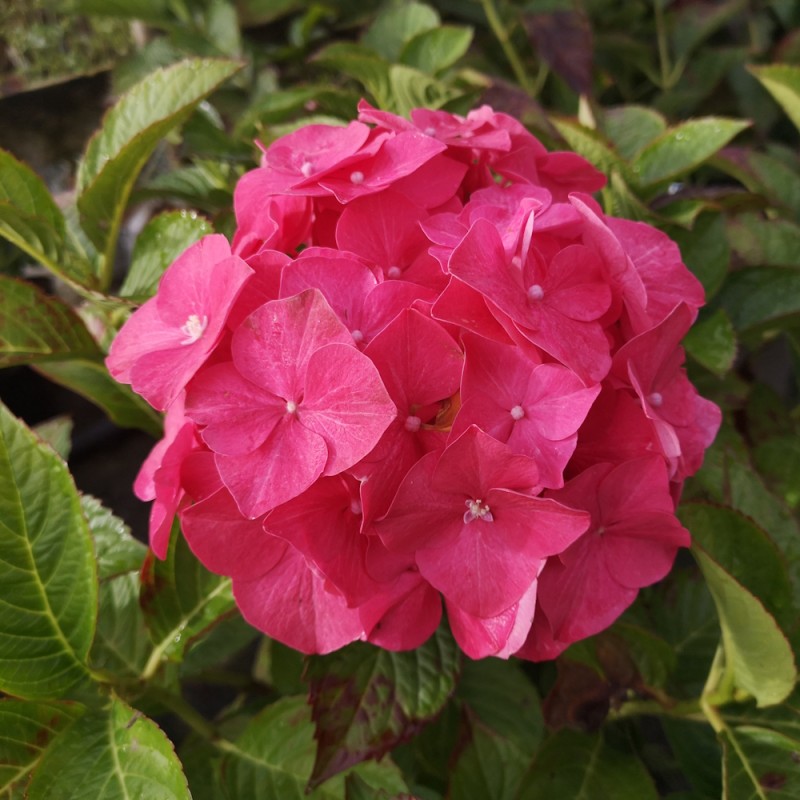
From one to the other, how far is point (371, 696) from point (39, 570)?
9.9 inches

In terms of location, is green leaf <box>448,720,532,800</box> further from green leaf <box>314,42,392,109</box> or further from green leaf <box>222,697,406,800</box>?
green leaf <box>314,42,392,109</box>

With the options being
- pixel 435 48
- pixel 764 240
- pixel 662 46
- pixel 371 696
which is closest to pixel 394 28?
pixel 435 48

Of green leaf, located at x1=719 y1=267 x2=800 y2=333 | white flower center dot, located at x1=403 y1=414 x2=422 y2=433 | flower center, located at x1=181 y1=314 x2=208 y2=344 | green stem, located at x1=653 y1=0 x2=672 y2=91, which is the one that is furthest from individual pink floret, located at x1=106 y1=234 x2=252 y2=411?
green stem, located at x1=653 y1=0 x2=672 y2=91

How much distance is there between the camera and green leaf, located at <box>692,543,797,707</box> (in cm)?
49

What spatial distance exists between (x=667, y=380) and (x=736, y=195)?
392 millimetres

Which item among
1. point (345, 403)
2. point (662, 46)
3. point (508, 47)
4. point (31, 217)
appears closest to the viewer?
point (345, 403)

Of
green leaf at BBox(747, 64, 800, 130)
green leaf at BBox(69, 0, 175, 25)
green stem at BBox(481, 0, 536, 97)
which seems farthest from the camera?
green stem at BBox(481, 0, 536, 97)

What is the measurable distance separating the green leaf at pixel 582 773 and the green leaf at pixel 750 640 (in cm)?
14

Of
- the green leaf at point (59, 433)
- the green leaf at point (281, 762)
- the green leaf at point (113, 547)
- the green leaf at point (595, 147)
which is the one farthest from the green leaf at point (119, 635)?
the green leaf at point (595, 147)

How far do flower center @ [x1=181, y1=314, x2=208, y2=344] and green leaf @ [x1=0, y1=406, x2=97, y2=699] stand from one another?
0.46 ft

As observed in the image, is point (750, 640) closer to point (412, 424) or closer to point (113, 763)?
point (412, 424)

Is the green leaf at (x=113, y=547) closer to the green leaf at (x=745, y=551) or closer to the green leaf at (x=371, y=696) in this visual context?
the green leaf at (x=371, y=696)

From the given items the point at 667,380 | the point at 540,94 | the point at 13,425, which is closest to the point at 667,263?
the point at 667,380

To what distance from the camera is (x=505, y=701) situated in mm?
726
